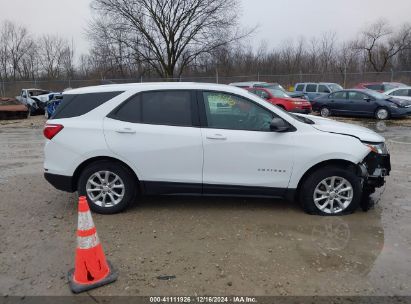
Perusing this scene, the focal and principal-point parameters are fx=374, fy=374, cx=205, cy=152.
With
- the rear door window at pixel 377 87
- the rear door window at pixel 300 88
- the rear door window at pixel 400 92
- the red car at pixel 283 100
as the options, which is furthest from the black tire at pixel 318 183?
the rear door window at pixel 377 87

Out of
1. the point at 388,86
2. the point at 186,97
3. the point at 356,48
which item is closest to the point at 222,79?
the point at 388,86

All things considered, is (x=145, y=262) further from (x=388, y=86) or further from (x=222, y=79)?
(x=222, y=79)

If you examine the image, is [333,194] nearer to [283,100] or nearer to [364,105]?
[283,100]

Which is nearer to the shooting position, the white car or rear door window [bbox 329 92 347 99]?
the white car

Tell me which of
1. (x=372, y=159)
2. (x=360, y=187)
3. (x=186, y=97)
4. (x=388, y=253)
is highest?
(x=186, y=97)

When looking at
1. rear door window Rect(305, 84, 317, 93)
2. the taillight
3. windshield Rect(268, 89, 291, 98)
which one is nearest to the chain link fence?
rear door window Rect(305, 84, 317, 93)

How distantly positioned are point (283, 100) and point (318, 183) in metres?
13.0

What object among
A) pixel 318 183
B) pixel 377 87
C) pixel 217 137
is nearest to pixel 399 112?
pixel 377 87

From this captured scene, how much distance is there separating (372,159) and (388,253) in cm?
146

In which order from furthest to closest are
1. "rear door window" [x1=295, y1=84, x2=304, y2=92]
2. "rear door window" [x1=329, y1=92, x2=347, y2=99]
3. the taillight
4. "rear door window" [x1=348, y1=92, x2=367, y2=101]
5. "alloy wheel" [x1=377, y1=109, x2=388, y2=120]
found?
"rear door window" [x1=295, y1=84, x2=304, y2=92] → "rear door window" [x1=329, y1=92, x2=347, y2=99] → "rear door window" [x1=348, y1=92, x2=367, y2=101] → "alloy wheel" [x1=377, y1=109, x2=388, y2=120] → the taillight

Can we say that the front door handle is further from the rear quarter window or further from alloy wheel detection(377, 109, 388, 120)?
alloy wheel detection(377, 109, 388, 120)

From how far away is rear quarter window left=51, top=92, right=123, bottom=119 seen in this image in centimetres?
515

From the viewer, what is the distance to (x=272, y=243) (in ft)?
13.9

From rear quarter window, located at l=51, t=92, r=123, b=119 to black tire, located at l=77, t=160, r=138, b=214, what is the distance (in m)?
0.76
